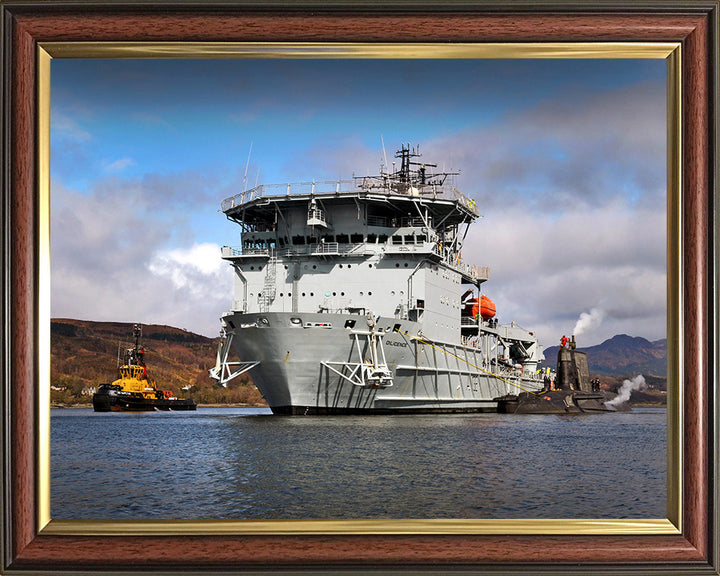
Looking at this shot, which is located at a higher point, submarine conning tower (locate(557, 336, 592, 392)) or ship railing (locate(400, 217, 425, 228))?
ship railing (locate(400, 217, 425, 228))

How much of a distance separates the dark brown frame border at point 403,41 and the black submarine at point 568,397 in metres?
41.7

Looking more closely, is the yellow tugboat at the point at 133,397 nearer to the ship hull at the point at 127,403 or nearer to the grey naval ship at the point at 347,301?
the ship hull at the point at 127,403

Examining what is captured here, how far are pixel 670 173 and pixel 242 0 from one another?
3.80 metres

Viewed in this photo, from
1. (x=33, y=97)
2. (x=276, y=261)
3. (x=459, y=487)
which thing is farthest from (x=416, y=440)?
A: (x=33, y=97)

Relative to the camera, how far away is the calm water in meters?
11.5

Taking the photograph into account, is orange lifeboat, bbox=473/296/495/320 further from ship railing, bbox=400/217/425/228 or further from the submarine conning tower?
ship railing, bbox=400/217/425/228

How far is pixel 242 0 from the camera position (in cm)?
574

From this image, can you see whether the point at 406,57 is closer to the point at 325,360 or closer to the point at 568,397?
the point at 325,360

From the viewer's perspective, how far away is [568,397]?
168 feet

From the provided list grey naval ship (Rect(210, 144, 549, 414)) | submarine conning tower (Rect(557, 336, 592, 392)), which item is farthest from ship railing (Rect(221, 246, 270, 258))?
submarine conning tower (Rect(557, 336, 592, 392))

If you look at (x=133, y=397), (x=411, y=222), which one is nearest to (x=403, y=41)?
(x=411, y=222)

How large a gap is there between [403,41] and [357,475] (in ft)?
36.2

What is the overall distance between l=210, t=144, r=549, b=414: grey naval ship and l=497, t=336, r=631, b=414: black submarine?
8.36m

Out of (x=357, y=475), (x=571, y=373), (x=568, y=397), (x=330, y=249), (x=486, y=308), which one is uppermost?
(x=330, y=249)
